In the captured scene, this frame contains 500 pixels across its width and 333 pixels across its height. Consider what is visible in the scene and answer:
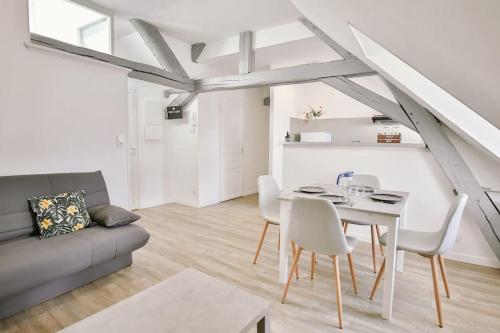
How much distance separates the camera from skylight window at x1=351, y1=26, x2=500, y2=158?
7.57ft

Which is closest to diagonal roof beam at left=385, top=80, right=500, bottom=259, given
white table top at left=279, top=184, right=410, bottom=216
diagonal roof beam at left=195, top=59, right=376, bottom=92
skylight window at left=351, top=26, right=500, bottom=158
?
skylight window at left=351, top=26, right=500, bottom=158

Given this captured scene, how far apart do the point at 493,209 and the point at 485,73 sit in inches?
91.3

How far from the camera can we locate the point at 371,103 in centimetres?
303

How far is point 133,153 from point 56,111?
1977mm

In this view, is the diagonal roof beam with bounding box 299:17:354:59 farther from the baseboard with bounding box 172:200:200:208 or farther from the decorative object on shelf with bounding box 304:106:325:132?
the baseboard with bounding box 172:200:200:208

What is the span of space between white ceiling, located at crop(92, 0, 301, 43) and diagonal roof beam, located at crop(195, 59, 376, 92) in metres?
0.67

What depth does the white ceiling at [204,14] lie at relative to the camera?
3.19m

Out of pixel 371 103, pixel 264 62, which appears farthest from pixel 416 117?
pixel 264 62

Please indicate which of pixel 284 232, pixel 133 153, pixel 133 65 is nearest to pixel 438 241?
pixel 284 232

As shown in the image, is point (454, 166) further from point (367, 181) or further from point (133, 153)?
point (133, 153)

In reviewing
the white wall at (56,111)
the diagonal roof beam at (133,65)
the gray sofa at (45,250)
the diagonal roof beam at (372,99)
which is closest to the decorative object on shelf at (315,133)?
the diagonal roof beam at (372,99)

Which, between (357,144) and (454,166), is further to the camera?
(357,144)

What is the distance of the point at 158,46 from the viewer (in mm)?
3979

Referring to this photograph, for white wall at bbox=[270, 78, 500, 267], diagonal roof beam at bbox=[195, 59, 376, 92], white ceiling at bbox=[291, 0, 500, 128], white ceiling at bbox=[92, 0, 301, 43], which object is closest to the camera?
white ceiling at bbox=[291, 0, 500, 128]
